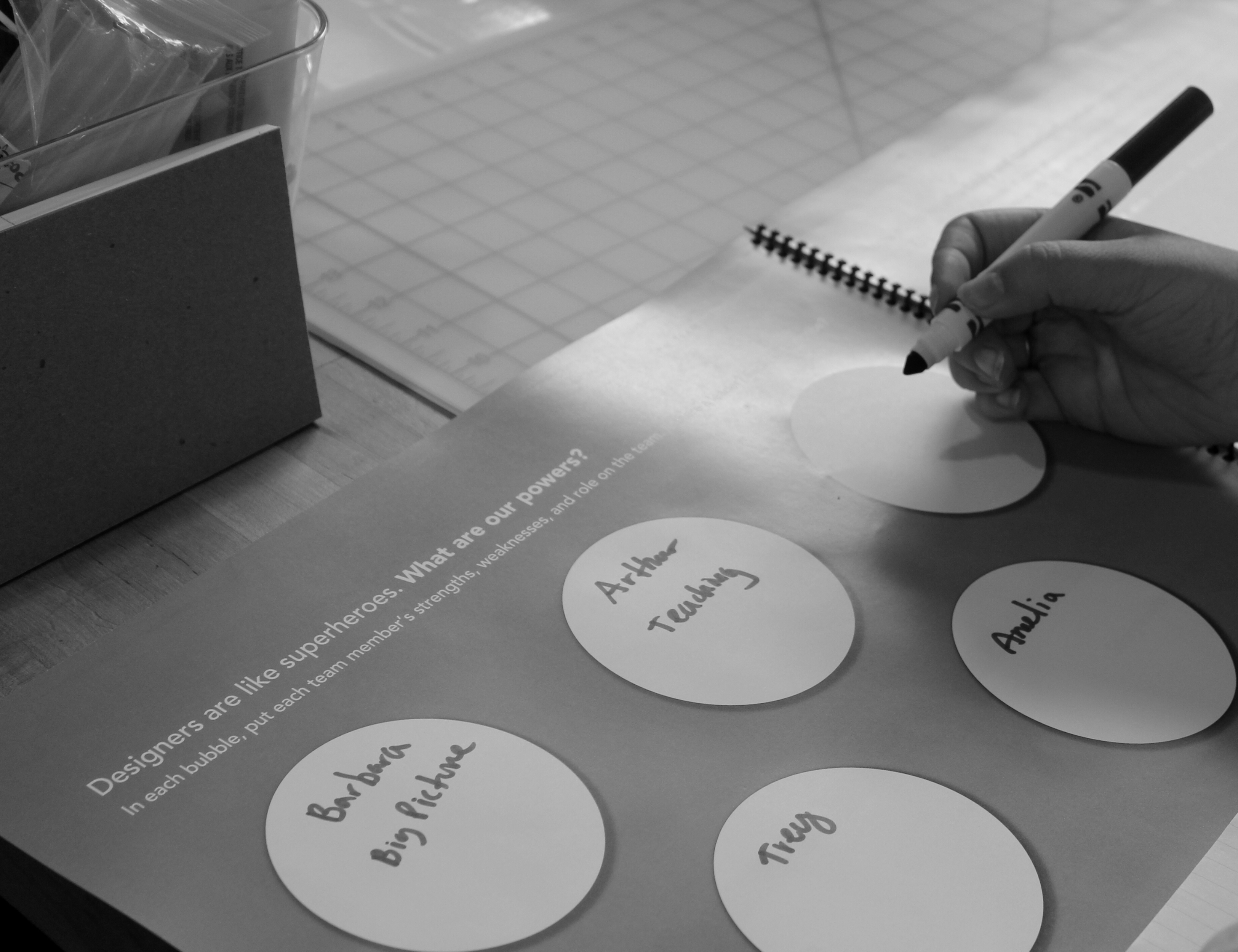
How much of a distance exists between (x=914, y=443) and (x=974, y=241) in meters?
0.16

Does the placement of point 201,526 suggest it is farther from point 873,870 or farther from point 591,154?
point 591,154

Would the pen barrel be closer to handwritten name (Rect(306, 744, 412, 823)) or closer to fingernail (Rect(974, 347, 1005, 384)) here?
fingernail (Rect(974, 347, 1005, 384))

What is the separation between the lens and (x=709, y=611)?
55cm

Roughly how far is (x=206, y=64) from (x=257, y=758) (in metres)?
0.31

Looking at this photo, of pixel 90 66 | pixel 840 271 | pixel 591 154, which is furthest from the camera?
pixel 591 154

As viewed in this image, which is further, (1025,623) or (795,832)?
(1025,623)

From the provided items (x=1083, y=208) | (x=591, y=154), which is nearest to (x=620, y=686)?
(x=1083, y=208)

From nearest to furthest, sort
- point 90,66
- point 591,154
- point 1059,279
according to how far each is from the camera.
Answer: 1. point 90,66
2. point 1059,279
3. point 591,154

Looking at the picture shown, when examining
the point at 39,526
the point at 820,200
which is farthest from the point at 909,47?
the point at 39,526

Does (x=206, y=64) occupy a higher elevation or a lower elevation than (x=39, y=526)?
higher

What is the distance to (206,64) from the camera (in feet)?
1.80

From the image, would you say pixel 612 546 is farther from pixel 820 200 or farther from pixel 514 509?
pixel 820 200

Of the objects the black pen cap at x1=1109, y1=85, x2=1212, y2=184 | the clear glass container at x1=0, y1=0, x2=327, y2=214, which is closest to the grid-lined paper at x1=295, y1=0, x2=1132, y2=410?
the clear glass container at x1=0, y1=0, x2=327, y2=214

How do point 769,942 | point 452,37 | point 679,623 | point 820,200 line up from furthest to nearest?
point 452,37 → point 820,200 → point 679,623 → point 769,942
